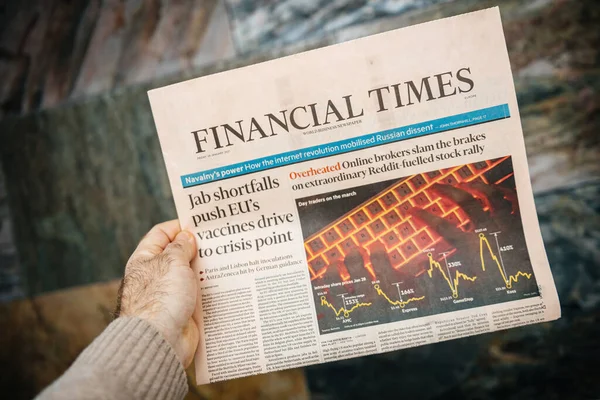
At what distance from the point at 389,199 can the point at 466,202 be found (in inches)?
3.8

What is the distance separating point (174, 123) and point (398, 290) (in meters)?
0.36

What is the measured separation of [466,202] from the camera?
53 cm

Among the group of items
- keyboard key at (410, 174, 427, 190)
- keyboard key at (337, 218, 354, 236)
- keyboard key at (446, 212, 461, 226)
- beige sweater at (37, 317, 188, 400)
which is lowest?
beige sweater at (37, 317, 188, 400)

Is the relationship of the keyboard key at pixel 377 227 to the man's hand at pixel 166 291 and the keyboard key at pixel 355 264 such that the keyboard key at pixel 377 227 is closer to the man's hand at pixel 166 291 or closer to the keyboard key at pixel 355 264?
the keyboard key at pixel 355 264

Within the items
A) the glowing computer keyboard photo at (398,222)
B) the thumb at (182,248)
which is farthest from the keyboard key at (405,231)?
the thumb at (182,248)

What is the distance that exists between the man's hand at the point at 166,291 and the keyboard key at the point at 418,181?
11.4 inches

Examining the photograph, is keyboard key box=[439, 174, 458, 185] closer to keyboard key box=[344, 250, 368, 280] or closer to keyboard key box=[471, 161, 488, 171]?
keyboard key box=[471, 161, 488, 171]

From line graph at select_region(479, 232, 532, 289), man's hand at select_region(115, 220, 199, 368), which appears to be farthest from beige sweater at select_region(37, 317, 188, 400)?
line graph at select_region(479, 232, 532, 289)

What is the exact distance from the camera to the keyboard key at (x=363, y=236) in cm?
54

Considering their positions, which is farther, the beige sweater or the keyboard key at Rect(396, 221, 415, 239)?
the keyboard key at Rect(396, 221, 415, 239)

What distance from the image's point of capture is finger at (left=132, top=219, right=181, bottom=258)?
21.4 inches

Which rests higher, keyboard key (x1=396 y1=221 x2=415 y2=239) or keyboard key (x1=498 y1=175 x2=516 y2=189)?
keyboard key (x1=498 y1=175 x2=516 y2=189)

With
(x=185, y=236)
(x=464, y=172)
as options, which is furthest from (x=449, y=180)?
→ (x=185, y=236)

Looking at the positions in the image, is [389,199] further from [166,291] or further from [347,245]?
[166,291]
